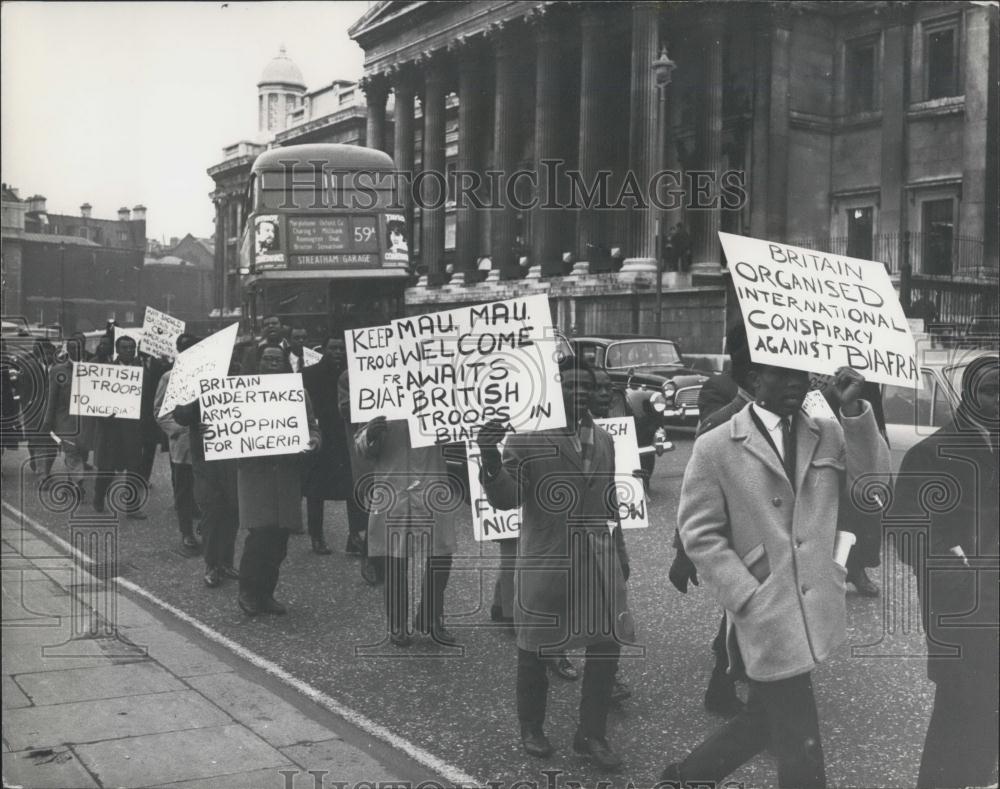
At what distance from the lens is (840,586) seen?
3.62m

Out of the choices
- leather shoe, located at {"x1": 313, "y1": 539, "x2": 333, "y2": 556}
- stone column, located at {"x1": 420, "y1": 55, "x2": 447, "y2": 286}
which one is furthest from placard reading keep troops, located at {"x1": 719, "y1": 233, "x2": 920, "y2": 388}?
stone column, located at {"x1": 420, "y1": 55, "x2": 447, "y2": 286}

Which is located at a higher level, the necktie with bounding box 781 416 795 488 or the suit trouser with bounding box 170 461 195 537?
the necktie with bounding box 781 416 795 488

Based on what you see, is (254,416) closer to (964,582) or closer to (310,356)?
(310,356)

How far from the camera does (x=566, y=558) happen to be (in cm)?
454

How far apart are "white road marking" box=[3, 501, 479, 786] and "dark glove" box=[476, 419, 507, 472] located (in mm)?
1260

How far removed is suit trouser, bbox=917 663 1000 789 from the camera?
11.6ft

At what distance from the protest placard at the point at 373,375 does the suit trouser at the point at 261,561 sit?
1200 millimetres

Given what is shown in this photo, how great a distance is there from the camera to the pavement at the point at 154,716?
432 centimetres

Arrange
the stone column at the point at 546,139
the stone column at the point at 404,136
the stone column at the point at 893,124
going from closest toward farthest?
the stone column at the point at 404,136 < the stone column at the point at 893,124 < the stone column at the point at 546,139

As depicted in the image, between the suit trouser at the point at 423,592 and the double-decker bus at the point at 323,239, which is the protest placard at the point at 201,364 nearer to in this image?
the suit trouser at the point at 423,592

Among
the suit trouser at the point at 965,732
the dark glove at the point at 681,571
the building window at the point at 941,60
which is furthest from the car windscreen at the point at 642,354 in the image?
the building window at the point at 941,60

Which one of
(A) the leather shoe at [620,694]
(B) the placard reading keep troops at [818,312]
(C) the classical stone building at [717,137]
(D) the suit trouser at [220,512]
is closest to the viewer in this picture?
(B) the placard reading keep troops at [818,312]

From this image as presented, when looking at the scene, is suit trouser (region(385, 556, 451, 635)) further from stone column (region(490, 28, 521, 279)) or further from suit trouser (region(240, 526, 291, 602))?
stone column (region(490, 28, 521, 279))

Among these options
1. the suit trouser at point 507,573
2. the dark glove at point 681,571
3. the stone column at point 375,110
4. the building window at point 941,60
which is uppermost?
the building window at point 941,60
